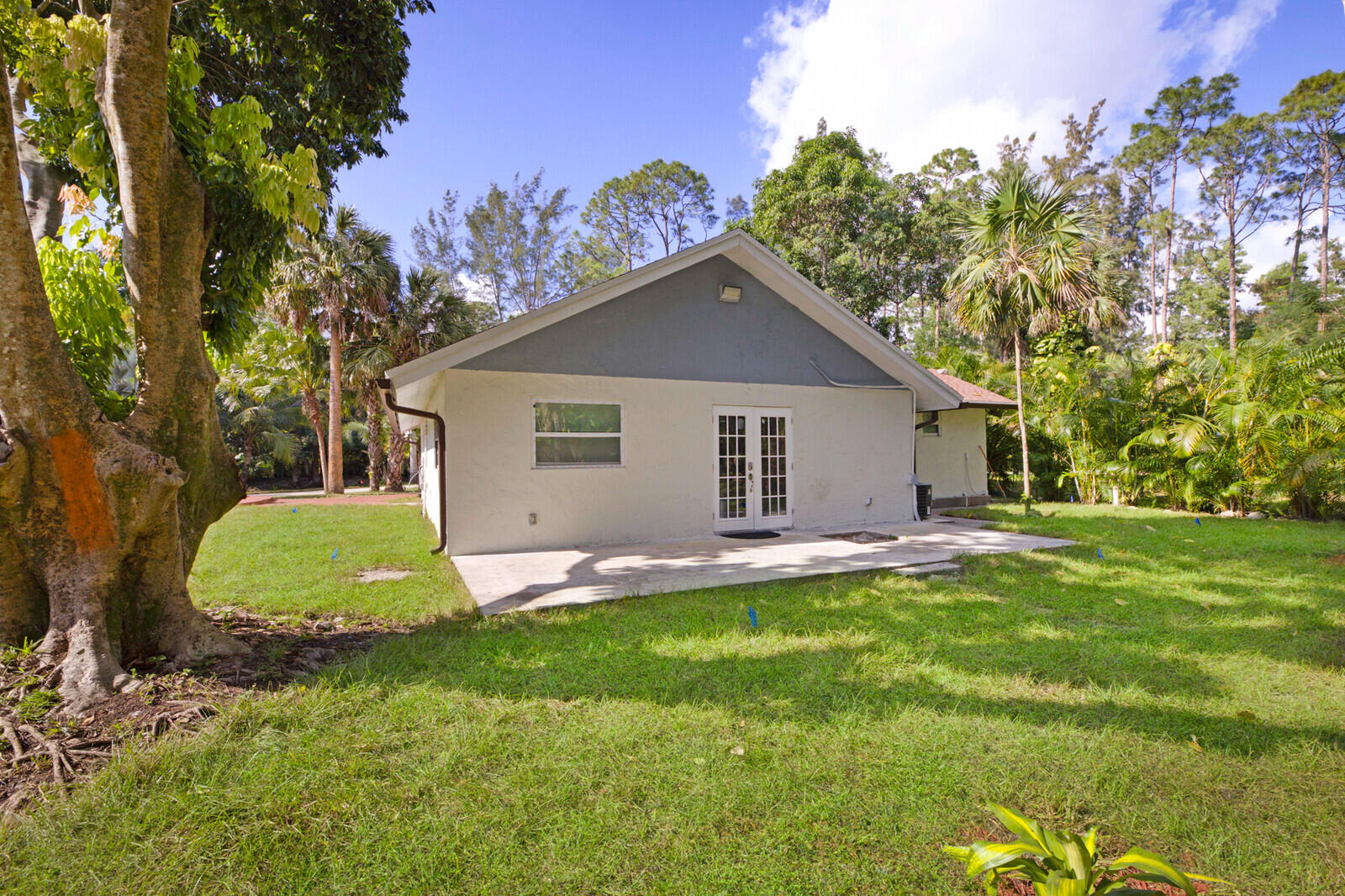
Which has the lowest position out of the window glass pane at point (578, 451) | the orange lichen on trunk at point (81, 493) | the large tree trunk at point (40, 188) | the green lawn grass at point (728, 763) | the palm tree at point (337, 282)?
the green lawn grass at point (728, 763)

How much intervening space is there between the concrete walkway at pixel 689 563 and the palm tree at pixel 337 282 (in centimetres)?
1432

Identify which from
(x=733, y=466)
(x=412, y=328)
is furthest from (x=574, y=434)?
(x=412, y=328)

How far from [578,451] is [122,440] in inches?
227

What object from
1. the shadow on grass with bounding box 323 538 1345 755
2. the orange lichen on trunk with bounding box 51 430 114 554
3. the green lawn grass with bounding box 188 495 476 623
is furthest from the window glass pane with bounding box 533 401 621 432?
the orange lichen on trunk with bounding box 51 430 114 554

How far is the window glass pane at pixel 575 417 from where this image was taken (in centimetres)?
867

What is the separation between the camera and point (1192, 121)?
28.7 meters

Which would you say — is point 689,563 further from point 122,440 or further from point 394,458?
point 394,458

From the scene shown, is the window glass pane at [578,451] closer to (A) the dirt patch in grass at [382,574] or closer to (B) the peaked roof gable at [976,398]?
(A) the dirt patch in grass at [382,574]

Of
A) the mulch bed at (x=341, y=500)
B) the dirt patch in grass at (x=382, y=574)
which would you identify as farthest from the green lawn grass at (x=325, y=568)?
the mulch bed at (x=341, y=500)

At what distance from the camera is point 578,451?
8.91 metres

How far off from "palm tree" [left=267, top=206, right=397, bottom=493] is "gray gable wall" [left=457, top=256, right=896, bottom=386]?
42.7ft

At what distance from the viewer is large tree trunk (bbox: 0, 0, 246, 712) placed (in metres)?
3.19

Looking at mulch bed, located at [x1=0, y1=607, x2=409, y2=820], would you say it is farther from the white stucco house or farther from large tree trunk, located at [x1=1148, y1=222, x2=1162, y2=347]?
large tree trunk, located at [x1=1148, y1=222, x2=1162, y2=347]

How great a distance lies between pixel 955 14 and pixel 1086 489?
1078 centimetres
